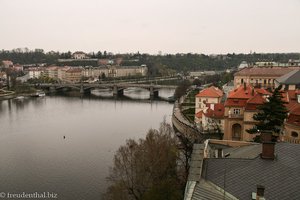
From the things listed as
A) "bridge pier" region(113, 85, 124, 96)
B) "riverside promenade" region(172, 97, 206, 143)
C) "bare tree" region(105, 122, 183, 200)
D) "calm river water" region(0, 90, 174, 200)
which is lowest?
"calm river water" region(0, 90, 174, 200)

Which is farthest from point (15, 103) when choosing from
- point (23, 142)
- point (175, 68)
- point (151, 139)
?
point (175, 68)

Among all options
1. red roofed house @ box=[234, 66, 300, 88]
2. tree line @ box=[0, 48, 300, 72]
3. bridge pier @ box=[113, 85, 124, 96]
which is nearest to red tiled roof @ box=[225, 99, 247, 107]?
red roofed house @ box=[234, 66, 300, 88]

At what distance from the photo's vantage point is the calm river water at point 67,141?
23391 millimetres

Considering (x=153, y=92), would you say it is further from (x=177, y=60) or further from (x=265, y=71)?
(x=177, y=60)

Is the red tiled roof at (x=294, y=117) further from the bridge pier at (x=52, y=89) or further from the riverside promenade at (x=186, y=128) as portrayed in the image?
the bridge pier at (x=52, y=89)

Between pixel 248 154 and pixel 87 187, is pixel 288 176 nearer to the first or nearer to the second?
pixel 248 154

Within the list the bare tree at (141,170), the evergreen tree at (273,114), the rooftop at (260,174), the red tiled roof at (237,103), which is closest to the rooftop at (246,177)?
the rooftop at (260,174)

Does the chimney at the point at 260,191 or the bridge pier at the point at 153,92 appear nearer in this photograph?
the chimney at the point at 260,191

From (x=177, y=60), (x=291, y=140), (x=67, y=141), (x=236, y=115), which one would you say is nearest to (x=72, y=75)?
(x=177, y=60)

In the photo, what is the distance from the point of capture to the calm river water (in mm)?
23391

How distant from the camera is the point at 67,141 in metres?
35.3

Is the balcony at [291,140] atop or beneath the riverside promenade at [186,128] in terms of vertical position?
atop

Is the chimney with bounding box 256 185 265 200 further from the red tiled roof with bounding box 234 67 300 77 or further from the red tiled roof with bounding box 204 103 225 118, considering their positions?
the red tiled roof with bounding box 234 67 300 77

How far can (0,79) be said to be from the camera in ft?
348
